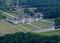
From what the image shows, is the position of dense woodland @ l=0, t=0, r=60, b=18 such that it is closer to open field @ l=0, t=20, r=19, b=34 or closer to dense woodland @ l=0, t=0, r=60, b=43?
dense woodland @ l=0, t=0, r=60, b=43

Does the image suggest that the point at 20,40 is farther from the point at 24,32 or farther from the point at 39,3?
the point at 39,3

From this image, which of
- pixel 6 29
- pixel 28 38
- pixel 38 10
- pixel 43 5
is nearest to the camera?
pixel 28 38

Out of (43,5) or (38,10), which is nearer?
(38,10)

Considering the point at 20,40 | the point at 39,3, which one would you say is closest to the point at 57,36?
the point at 20,40

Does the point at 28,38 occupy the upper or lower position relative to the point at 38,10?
upper

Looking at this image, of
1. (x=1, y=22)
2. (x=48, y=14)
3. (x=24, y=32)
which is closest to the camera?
(x=24, y=32)

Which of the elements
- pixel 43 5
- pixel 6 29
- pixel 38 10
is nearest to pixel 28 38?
pixel 6 29

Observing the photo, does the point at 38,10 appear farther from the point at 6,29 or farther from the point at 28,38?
the point at 28,38

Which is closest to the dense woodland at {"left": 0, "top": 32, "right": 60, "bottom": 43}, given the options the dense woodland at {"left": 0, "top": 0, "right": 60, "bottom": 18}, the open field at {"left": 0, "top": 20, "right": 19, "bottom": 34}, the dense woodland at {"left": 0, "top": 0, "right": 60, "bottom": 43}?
the dense woodland at {"left": 0, "top": 0, "right": 60, "bottom": 43}
